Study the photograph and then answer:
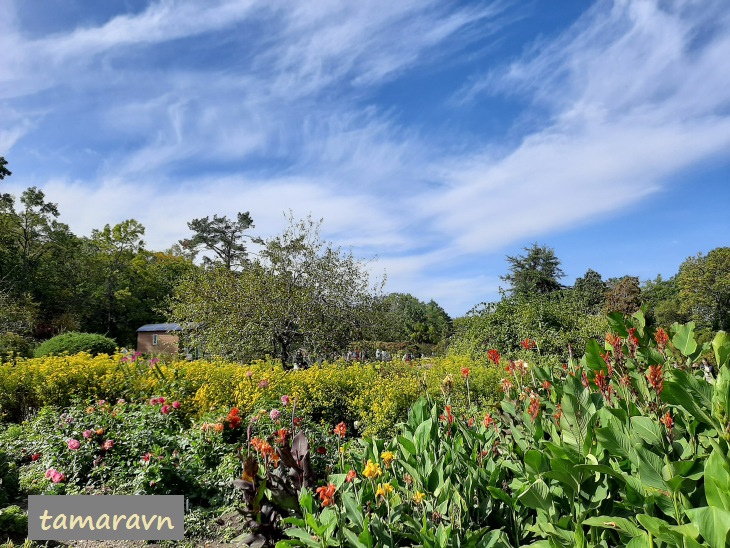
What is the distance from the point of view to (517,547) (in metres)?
1.60

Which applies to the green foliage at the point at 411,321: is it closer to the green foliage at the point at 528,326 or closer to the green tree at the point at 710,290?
the green foliage at the point at 528,326

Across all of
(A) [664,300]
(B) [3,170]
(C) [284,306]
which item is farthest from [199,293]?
(A) [664,300]

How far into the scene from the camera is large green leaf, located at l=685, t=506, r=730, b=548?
1.06 m

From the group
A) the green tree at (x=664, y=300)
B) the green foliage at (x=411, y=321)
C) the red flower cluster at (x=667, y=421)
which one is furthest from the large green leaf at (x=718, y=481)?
the green tree at (x=664, y=300)

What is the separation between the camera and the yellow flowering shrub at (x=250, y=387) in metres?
4.86

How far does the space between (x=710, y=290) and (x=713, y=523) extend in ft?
105

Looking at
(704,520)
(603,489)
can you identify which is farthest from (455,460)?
(704,520)

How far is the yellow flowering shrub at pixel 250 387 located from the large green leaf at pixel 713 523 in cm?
343

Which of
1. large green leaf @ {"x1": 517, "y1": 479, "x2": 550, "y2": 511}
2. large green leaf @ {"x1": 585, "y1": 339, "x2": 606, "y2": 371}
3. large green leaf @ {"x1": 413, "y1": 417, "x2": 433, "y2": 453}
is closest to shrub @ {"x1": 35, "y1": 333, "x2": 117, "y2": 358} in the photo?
large green leaf @ {"x1": 413, "y1": 417, "x2": 433, "y2": 453}

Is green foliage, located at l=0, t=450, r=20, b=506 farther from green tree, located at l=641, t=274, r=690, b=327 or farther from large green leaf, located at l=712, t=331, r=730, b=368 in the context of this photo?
green tree, located at l=641, t=274, r=690, b=327

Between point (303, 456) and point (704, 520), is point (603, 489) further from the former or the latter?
point (303, 456)

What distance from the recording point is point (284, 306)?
30.9 ft

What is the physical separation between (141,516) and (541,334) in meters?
6.53

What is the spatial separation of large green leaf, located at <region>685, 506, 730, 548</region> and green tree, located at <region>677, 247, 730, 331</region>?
1206 inches
